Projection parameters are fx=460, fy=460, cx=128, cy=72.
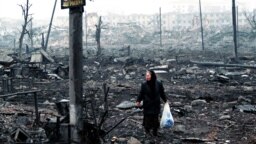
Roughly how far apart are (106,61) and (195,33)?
49.5 metres

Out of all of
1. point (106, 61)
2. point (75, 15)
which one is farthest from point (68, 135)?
point (106, 61)

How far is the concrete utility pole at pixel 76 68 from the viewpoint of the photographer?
6.88 m

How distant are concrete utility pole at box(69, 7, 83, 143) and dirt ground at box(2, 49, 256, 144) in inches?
70.2

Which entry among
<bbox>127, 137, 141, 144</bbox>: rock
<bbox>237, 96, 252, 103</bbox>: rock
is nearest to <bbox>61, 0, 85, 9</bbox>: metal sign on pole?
<bbox>127, 137, 141, 144</bbox>: rock

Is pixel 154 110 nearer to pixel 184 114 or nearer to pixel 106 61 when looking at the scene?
pixel 184 114

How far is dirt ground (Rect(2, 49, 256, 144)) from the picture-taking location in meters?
9.46

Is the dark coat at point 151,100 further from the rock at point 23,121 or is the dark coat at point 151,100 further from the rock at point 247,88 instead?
the rock at point 247,88

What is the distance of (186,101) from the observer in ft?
47.1

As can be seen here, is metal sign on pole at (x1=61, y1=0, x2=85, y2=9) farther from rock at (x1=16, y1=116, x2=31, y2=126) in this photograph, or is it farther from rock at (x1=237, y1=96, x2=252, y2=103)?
rock at (x1=237, y1=96, x2=252, y2=103)

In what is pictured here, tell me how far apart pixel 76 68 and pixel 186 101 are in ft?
26.0

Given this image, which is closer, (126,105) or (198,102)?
(126,105)

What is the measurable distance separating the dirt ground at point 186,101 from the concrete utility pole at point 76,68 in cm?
178

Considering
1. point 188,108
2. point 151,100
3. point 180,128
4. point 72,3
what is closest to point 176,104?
point 188,108

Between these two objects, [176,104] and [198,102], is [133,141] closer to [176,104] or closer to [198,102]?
[176,104]
